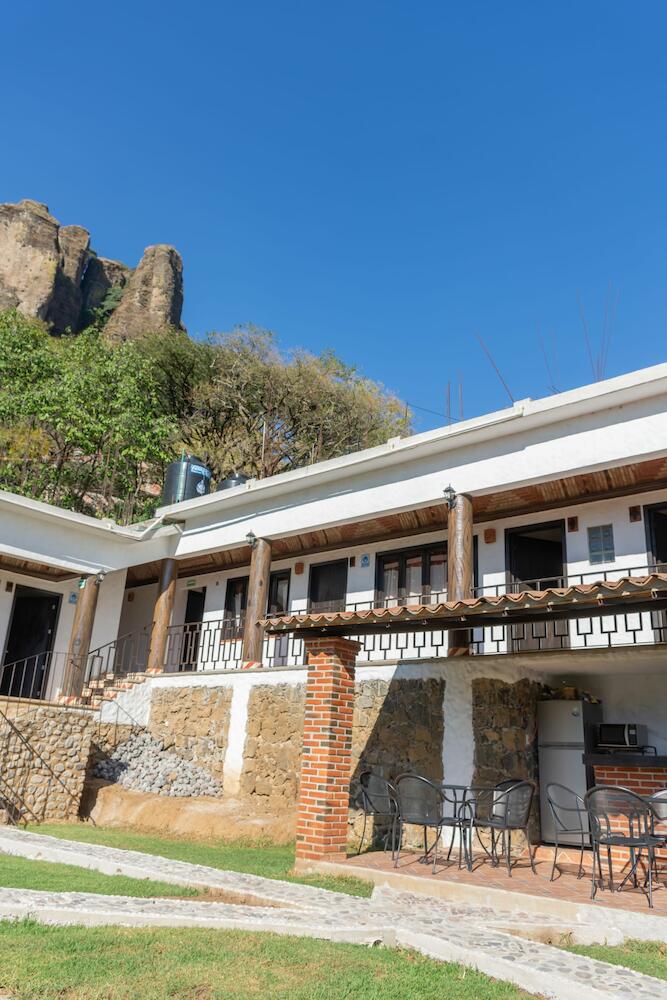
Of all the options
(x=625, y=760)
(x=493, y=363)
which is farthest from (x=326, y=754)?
(x=493, y=363)

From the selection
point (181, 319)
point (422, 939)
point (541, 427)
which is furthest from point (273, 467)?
point (181, 319)

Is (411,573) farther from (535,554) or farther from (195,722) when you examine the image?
(195,722)

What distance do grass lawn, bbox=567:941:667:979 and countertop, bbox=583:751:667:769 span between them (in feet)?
10.3

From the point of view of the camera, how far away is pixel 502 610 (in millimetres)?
7004

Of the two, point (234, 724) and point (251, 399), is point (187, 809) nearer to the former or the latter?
point (234, 724)

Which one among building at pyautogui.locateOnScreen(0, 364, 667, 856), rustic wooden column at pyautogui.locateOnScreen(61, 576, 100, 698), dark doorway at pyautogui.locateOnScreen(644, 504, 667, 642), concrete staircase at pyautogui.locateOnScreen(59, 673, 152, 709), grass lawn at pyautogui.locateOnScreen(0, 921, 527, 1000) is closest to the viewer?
→ grass lawn at pyautogui.locateOnScreen(0, 921, 527, 1000)

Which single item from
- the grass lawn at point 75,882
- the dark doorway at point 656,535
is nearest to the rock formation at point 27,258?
the dark doorway at point 656,535

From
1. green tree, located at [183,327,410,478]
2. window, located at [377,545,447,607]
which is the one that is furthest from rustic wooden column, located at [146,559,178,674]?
green tree, located at [183,327,410,478]

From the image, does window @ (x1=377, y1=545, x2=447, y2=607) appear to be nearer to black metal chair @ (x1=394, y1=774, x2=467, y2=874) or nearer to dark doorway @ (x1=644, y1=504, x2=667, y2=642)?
dark doorway @ (x1=644, y1=504, x2=667, y2=642)

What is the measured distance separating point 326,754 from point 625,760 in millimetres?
3388

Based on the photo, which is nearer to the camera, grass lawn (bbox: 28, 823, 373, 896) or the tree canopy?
grass lawn (bbox: 28, 823, 373, 896)

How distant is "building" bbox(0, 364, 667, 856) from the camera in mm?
8656

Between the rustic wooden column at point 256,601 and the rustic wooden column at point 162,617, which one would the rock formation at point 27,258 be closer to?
the rustic wooden column at point 162,617

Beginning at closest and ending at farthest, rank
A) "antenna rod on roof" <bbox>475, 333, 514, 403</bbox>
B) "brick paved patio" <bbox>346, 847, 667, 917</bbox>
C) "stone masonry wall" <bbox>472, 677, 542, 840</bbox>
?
"brick paved patio" <bbox>346, 847, 667, 917</bbox> → "stone masonry wall" <bbox>472, 677, 542, 840</bbox> → "antenna rod on roof" <bbox>475, 333, 514, 403</bbox>
